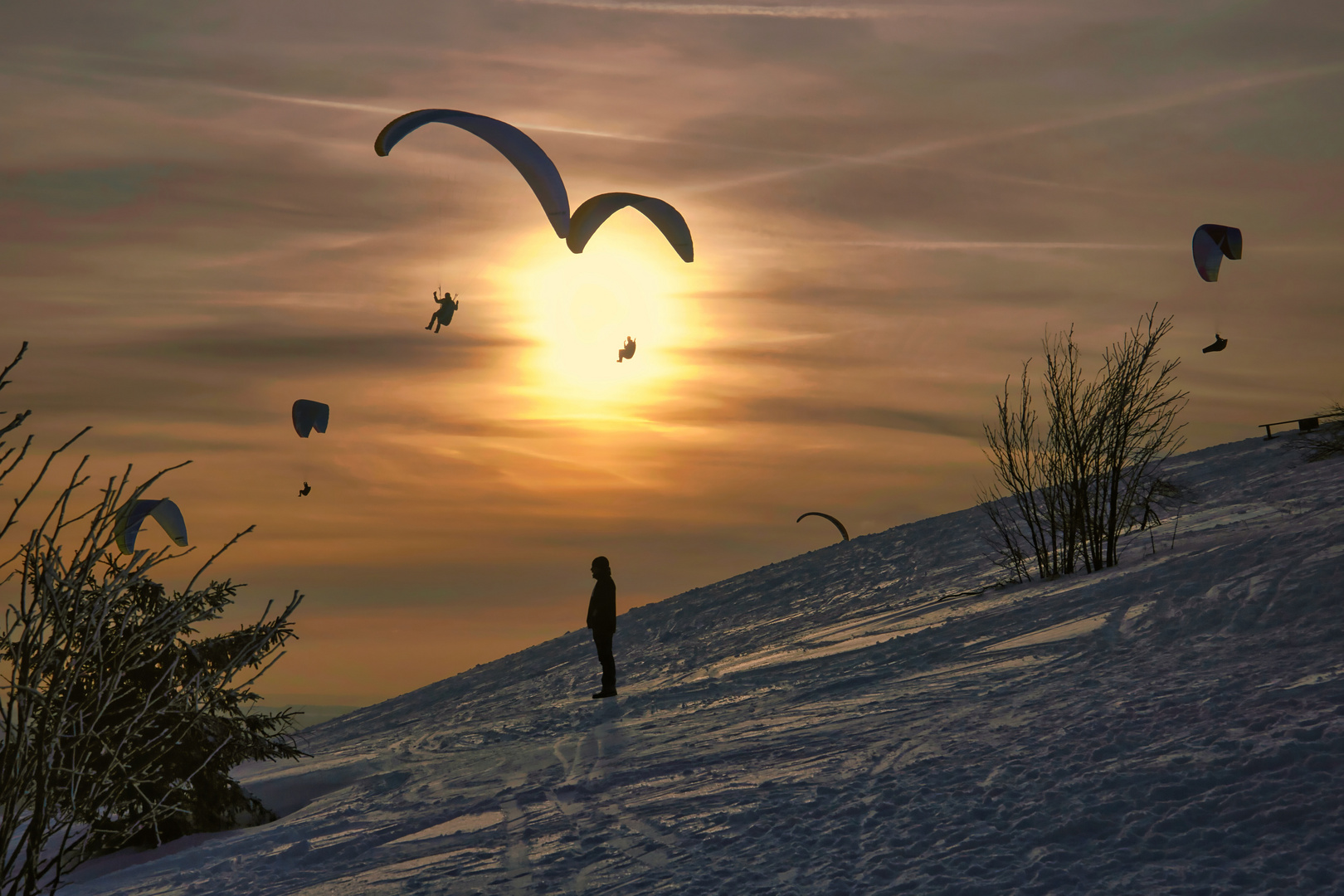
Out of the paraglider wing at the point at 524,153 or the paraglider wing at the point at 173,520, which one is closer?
the paraglider wing at the point at 524,153

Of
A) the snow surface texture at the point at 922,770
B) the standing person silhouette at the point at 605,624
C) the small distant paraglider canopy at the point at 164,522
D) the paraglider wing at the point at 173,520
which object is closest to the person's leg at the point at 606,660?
the standing person silhouette at the point at 605,624

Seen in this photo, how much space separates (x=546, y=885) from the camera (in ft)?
23.5

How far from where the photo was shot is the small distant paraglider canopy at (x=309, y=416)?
2938 cm

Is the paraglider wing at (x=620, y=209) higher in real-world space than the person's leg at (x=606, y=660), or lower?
higher

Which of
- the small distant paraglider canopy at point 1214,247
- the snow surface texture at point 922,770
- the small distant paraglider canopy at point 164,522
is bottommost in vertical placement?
the snow surface texture at point 922,770

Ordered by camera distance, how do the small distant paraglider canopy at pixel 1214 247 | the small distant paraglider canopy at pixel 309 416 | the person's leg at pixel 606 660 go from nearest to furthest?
the person's leg at pixel 606 660, the small distant paraglider canopy at pixel 1214 247, the small distant paraglider canopy at pixel 309 416

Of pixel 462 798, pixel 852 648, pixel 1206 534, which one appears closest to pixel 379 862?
pixel 462 798

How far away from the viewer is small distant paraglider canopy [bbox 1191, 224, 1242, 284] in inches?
898

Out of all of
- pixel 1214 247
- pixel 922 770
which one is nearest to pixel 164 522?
pixel 922 770

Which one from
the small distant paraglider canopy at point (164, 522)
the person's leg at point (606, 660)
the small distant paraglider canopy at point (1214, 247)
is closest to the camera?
the small distant paraglider canopy at point (164, 522)

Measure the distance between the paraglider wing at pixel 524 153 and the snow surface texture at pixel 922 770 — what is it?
25.7 ft

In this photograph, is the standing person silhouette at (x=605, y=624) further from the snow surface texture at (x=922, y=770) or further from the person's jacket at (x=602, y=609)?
the snow surface texture at (x=922, y=770)

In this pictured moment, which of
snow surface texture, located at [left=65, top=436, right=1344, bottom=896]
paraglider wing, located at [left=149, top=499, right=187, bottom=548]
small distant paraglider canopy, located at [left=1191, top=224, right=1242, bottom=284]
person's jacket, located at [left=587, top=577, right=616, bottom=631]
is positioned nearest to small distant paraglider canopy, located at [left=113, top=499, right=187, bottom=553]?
paraglider wing, located at [left=149, top=499, right=187, bottom=548]

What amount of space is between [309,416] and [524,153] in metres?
15.3
